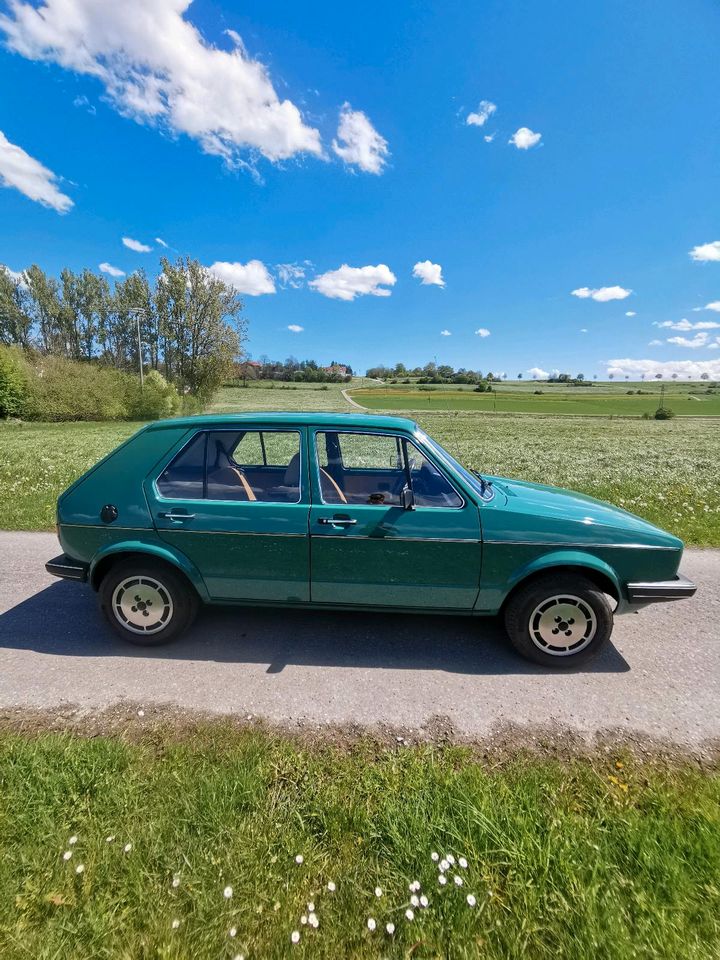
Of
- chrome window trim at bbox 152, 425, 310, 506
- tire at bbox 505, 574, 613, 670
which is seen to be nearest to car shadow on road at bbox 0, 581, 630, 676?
tire at bbox 505, 574, 613, 670

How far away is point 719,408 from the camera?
192ft

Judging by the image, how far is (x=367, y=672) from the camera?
2977 millimetres

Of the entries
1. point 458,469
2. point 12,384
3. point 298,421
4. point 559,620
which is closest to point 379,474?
point 458,469

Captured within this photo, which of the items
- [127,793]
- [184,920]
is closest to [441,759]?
[184,920]

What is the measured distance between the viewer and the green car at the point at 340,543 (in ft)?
9.68

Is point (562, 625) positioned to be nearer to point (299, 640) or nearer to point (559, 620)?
point (559, 620)

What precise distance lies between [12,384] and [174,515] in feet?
109

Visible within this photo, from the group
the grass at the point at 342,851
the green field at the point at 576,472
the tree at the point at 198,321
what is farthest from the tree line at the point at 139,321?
the grass at the point at 342,851

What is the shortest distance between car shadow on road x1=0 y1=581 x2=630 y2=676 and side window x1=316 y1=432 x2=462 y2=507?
1.19 m

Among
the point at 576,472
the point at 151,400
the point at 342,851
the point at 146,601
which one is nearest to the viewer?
the point at 342,851

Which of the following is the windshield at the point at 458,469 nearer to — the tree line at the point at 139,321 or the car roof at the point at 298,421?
the car roof at the point at 298,421

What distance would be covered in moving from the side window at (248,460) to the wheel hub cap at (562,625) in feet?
6.72

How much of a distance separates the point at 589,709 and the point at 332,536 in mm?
2063

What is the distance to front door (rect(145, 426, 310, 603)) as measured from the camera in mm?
3035
